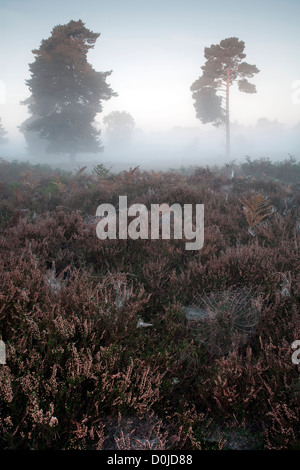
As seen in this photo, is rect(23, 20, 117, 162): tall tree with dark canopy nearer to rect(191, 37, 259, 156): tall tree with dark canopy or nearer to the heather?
rect(191, 37, 259, 156): tall tree with dark canopy

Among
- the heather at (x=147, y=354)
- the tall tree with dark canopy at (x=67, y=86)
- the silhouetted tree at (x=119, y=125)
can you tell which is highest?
the silhouetted tree at (x=119, y=125)

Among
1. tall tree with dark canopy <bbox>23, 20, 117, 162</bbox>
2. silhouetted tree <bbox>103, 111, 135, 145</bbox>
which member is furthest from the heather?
silhouetted tree <bbox>103, 111, 135, 145</bbox>

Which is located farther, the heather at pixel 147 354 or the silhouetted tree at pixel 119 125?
the silhouetted tree at pixel 119 125

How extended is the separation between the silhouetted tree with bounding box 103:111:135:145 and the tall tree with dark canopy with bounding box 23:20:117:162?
42.7 m

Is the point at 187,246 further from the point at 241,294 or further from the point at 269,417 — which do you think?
the point at 269,417

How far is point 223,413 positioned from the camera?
175 centimetres

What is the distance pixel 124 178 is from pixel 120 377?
278 inches

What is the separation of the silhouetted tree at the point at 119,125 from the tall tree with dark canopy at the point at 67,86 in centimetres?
4275

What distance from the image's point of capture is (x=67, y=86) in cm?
2442

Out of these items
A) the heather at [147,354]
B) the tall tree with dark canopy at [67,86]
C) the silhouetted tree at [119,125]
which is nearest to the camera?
the heather at [147,354]

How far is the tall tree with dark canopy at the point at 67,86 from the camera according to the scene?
74.3 feet

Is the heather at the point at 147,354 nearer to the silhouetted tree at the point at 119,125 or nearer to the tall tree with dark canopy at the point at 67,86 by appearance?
the tall tree with dark canopy at the point at 67,86

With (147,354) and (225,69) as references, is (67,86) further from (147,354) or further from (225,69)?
(147,354)

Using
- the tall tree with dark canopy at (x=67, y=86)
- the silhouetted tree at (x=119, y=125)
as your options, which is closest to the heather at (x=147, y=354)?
the tall tree with dark canopy at (x=67, y=86)
